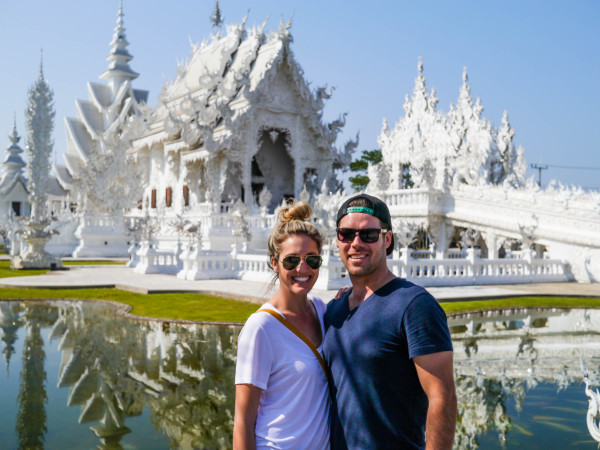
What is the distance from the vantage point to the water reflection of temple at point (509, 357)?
4645 millimetres

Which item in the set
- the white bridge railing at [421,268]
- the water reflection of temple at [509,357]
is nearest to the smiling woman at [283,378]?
the water reflection of temple at [509,357]

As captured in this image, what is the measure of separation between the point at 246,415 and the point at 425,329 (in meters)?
0.67

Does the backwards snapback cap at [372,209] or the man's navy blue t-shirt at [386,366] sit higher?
the backwards snapback cap at [372,209]

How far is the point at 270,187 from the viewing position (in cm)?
2738

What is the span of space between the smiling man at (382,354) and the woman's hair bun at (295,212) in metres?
0.19

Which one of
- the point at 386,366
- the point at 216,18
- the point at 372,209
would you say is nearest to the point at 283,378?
the point at 386,366

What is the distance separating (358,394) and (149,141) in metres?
30.5

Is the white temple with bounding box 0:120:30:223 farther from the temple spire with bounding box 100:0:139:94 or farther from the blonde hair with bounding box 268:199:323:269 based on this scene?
the blonde hair with bounding box 268:199:323:269

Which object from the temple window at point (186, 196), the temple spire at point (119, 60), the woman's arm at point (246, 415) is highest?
the temple spire at point (119, 60)

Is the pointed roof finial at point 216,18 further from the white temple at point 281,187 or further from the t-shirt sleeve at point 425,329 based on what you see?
the t-shirt sleeve at point 425,329

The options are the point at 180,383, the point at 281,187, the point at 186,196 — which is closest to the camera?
the point at 180,383

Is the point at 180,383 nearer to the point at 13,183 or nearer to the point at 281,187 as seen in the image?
the point at 281,187

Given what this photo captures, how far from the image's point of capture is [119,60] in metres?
48.4

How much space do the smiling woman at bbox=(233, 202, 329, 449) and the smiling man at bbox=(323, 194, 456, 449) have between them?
0.07m
